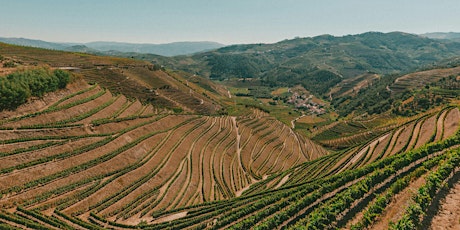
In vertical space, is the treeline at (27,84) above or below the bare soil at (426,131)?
above

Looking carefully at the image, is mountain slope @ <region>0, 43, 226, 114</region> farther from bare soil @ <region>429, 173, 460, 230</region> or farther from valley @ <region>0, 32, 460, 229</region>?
bare soil @ <region>429, 173, 460, 230</region>

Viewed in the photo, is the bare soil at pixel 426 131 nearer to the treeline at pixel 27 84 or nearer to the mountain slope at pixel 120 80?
the mountain slope at pixel 120 80

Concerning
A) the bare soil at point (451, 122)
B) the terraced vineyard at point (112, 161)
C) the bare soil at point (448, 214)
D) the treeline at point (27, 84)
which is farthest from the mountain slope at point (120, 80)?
the bare soil at point (448, 214)

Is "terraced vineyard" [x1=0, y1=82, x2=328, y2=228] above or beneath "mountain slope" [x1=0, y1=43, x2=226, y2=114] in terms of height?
beneath

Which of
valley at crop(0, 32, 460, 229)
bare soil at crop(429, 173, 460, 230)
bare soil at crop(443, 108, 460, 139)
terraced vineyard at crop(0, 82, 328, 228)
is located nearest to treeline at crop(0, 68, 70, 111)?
valley at crop(0, 32, 460, 229)

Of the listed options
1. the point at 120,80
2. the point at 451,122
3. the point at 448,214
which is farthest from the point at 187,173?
the point at 120,80

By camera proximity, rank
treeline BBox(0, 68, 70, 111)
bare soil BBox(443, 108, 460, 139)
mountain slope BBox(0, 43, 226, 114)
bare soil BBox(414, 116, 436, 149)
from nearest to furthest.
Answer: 1. bare soil BBox(443, 108, 460, 139)
2. bare soil BBox(414, 116, 436, 149)
3. treeline BBox(0, 68, 70, 111)
4. mountain slope BBox(0, 43, 226, 114)

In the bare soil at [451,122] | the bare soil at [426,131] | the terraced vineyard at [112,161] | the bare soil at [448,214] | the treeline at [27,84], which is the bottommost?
the terraced vineyard at [112,161]

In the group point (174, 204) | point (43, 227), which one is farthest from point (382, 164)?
point (43, 227)
